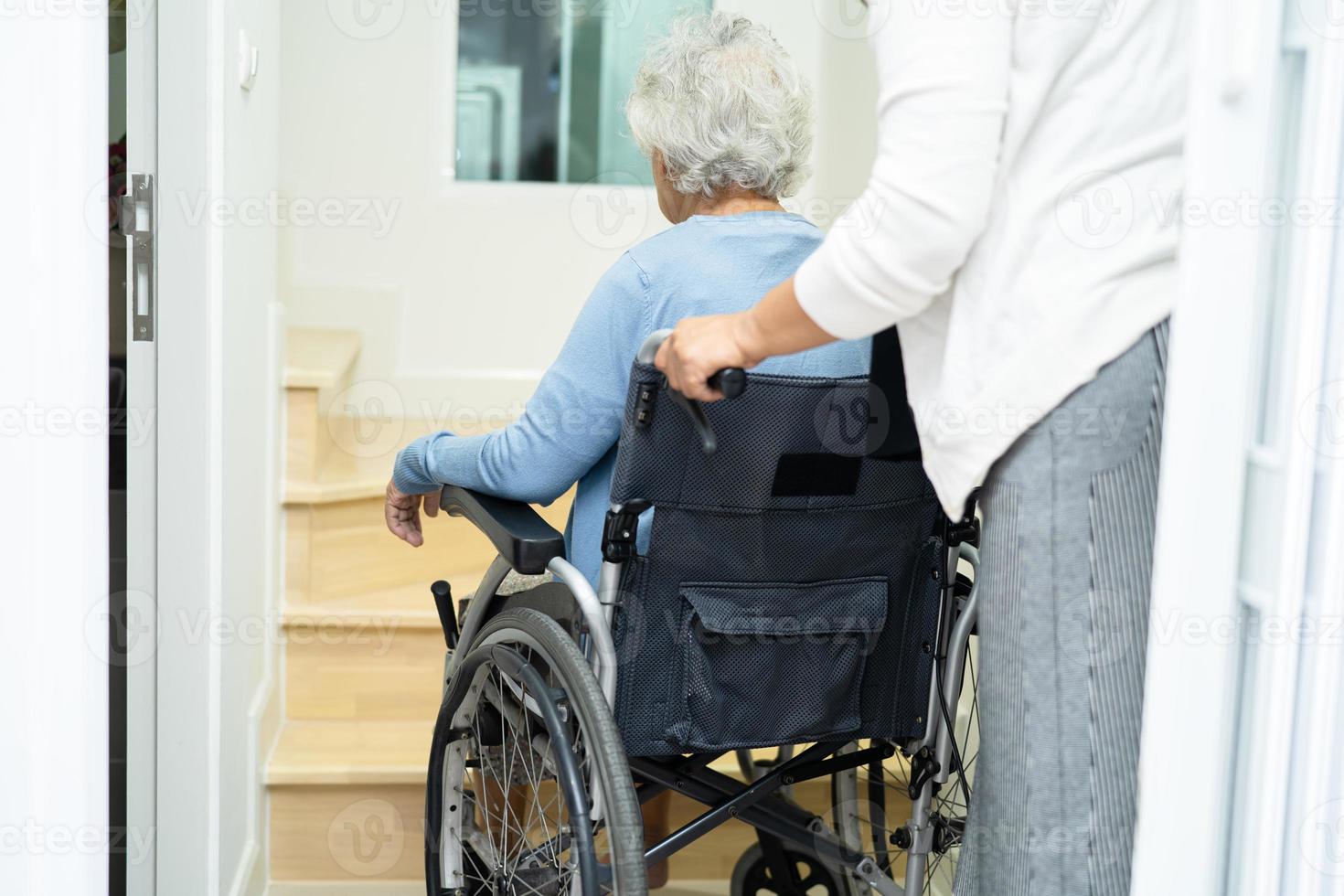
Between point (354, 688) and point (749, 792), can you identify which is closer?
point (749, 792)

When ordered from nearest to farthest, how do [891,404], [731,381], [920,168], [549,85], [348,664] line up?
[920,168], [731,381], [891,404], [348,664], [549,85]

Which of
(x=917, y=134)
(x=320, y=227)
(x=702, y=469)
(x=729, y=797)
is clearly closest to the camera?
(x=917, y=134)

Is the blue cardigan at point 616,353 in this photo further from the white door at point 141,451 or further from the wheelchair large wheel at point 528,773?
the white door at point 141,451

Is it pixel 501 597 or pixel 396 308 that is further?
pixel 396 308

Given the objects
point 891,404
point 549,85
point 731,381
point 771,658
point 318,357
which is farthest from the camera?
point 549,85

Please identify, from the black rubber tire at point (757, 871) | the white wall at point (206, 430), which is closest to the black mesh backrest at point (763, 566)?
the black rubber tire at point (757, 871)

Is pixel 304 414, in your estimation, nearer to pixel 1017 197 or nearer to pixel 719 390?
pixel 719 390

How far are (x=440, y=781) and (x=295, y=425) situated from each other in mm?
910

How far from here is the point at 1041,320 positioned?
98cm

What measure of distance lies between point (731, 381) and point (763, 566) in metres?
0.30

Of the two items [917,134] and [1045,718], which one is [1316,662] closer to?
[1045,718]

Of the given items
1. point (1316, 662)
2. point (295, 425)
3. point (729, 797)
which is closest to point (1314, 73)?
point (1316, 662)

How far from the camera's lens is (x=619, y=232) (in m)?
3.52

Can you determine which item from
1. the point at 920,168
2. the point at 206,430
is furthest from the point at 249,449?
the point at 920,168
